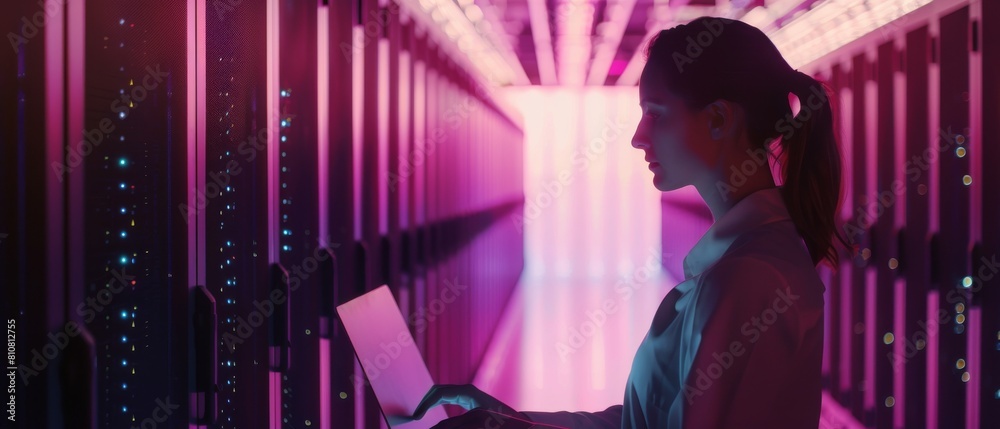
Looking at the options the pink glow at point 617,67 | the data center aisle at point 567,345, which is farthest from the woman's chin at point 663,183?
the pink glow at point 617,67

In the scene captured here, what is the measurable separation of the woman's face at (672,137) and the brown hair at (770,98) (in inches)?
0.8

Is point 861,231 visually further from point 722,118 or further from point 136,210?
point 136,210

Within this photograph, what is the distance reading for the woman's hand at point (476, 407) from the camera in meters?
1.15

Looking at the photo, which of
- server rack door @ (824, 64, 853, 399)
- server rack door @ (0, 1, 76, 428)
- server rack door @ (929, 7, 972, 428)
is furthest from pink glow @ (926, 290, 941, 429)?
server rack door @ (0, 1, 76, 428)

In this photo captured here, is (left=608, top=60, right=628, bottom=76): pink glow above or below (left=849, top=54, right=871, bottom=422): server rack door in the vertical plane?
above

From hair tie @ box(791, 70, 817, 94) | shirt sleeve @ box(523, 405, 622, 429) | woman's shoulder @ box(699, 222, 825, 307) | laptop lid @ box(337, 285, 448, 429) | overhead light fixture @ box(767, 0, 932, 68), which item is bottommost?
shirt sleeve @ box(523, 405, 622, 429)

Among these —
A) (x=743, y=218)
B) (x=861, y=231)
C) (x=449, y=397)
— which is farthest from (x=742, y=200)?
(x=861, y=231)

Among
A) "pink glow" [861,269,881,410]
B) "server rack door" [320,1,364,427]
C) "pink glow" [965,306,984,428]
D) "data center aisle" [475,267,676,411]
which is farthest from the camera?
"data center aisle" [475,267,676,411]

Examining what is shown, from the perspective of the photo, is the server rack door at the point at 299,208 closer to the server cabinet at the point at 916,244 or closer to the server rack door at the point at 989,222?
the server rack door at the point at 989,222

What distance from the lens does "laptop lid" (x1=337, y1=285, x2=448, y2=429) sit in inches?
46.6

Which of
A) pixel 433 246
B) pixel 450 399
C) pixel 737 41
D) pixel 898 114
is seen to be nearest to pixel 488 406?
pixel 450 399

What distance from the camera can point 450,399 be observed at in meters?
1.37

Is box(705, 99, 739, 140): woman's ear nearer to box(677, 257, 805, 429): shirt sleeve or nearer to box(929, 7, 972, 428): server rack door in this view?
box(677, 257, 805, 429): shirt sleeve

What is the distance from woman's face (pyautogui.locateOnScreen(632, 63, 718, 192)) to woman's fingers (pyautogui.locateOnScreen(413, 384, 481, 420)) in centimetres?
49
